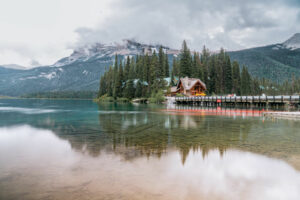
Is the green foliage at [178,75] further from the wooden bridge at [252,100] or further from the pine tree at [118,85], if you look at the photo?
the wooden bridge at [252,100]

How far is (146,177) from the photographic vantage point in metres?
7.99

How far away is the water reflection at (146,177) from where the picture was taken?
6.75 metres

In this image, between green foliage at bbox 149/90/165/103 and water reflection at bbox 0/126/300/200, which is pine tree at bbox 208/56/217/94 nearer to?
green foliage at bbox 149/90/165/103

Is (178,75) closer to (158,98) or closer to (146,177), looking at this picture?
(158,98)

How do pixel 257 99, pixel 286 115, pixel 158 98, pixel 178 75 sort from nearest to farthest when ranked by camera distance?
pixel 286 115, pixel 257 99, pixel 158 98, pixel 178 75

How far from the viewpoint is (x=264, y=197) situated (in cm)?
668

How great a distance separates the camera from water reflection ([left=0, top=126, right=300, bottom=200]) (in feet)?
22.1

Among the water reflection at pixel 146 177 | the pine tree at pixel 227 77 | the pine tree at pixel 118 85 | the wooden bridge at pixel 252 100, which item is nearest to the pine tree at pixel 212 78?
the pine tree at pixel 227 77

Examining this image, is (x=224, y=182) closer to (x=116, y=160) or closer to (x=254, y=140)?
(x=116, y=160)

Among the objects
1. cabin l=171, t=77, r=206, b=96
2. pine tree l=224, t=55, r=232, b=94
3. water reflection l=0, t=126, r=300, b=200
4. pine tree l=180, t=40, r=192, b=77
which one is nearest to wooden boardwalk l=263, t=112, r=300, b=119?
water reflection l=0, t=126, r=300, b=200

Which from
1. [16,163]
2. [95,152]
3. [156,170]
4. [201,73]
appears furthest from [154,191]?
[201,73]

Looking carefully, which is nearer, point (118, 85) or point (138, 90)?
point (138, 90)

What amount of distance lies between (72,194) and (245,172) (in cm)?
636

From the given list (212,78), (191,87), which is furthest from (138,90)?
(212,78)
